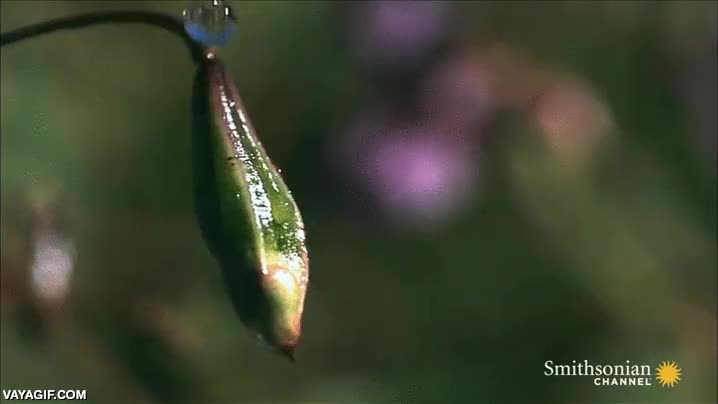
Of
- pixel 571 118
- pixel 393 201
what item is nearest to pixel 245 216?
pixel 393 201

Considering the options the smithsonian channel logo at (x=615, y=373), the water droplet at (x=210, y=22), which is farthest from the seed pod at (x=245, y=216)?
the smithsonian channel logo at (x=615, y=373)

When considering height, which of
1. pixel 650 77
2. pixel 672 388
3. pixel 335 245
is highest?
pixel 650 77

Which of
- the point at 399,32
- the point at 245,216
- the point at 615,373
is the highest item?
the point at 399,32

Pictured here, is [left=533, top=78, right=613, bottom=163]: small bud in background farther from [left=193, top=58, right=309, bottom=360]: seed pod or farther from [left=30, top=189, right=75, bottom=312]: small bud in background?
[left=30, top=189, right=75, bottom=312]: small bud in background

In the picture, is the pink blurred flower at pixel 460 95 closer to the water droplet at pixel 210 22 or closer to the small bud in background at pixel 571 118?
the small bud in background at pixel 571 118

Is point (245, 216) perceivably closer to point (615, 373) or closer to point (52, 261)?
point (52, 261)

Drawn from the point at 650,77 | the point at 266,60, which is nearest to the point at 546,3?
the point at 650,77

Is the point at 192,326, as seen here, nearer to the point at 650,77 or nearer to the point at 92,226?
the point at 92,226
